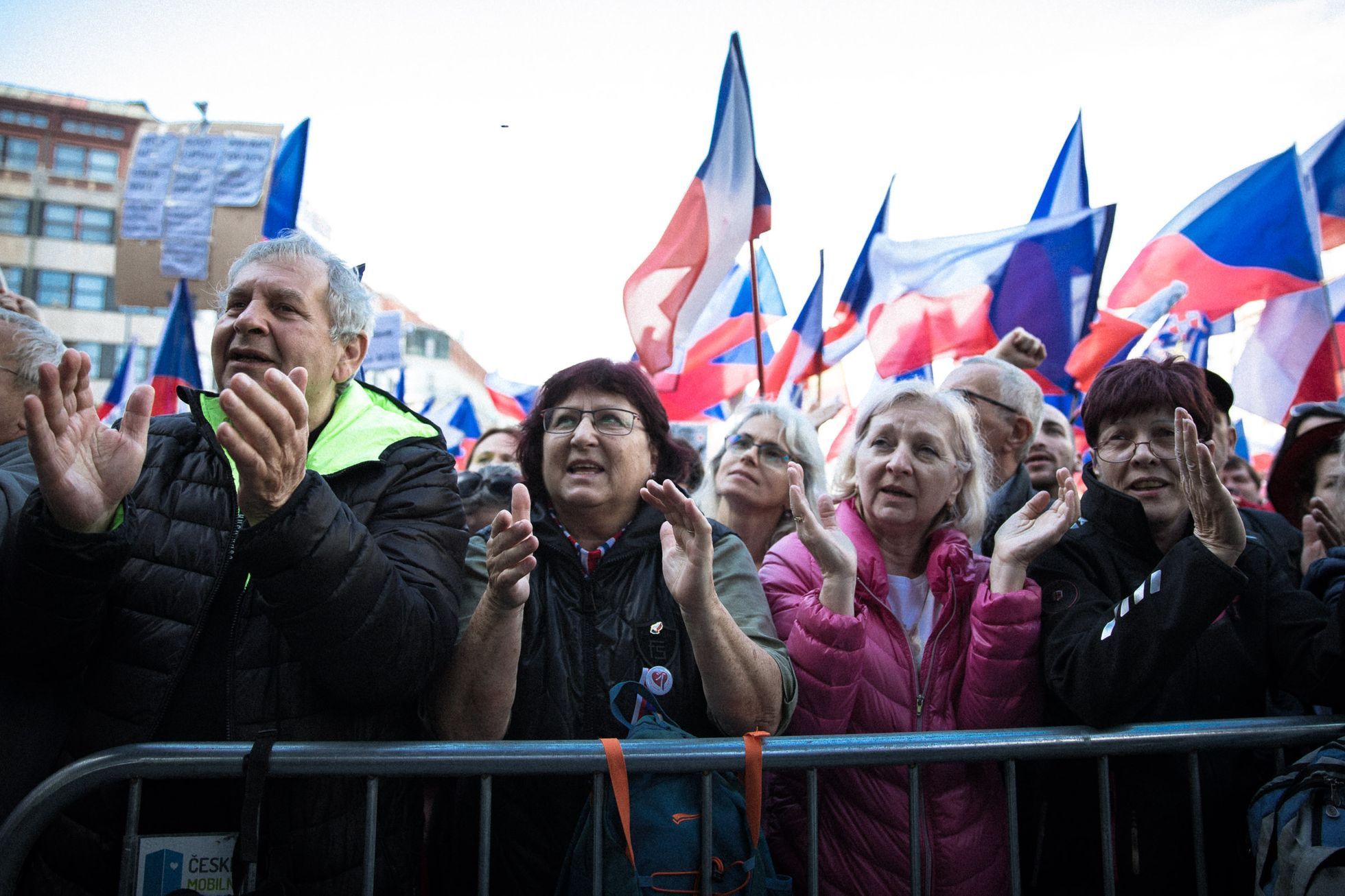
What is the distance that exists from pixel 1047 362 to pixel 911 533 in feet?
10.2

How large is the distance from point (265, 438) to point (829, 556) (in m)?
1.31

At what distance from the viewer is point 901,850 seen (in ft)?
6.66

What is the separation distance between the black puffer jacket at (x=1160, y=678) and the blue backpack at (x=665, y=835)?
0.81 metres

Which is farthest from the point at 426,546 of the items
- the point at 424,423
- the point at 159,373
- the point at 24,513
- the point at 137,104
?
the point at 137,104

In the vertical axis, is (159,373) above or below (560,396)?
above

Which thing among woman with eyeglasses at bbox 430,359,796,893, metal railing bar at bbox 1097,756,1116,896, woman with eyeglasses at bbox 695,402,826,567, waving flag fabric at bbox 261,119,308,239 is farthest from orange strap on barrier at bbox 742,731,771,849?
waving flag fabric at bbox 261,119,308,239

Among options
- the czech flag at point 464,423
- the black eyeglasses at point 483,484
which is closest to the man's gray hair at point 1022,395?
the black eyeglasses at point 483,484

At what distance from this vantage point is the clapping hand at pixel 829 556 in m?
2.11

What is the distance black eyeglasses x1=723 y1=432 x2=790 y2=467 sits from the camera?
138 inches

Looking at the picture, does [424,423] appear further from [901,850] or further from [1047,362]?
[1047,362]

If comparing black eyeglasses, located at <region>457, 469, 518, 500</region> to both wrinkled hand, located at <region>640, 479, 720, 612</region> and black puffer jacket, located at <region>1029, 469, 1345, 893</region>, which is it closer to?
wrinkled hand, located at <region>640, 479, 720, 612</region>

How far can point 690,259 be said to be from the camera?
16.6 ft

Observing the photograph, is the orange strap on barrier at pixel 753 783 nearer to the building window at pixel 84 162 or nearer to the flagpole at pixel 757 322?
the flagpole at pixel 757 322

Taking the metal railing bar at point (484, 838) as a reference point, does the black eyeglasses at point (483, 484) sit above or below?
above
